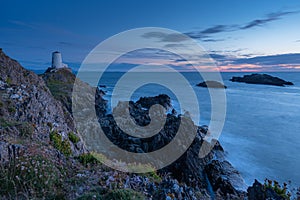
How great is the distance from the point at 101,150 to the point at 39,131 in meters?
9.28

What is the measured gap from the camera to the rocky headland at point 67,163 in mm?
4852

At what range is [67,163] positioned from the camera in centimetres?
695

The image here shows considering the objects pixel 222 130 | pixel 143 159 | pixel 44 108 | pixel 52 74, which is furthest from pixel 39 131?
pixel 52 74

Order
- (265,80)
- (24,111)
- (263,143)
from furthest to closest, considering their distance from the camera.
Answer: (265,80)
(263,143)
(24,111)

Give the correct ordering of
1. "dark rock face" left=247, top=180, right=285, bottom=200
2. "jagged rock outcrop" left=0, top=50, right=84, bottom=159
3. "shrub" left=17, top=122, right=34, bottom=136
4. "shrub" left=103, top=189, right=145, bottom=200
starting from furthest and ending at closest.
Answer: "jagged rock outcrop" left=0, top=50, right=84, bottom=159 < "shrub" left=17, top=122, right=34, bottom=136 < "dark rock face" left=247, top=180, right=285, bottom=200 < "shrub" left=103, top=189, right=145, bottom=200

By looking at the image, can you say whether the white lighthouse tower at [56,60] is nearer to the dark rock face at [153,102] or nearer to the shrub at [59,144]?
the dark rock face at [153,102]

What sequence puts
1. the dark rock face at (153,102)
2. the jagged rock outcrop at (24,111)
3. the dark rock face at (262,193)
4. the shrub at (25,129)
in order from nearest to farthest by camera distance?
the dark rock face at (262,193)
the shrub at (25,129)
the jagged rock outcrop at (24,111)
the dark rock face at (153,102)

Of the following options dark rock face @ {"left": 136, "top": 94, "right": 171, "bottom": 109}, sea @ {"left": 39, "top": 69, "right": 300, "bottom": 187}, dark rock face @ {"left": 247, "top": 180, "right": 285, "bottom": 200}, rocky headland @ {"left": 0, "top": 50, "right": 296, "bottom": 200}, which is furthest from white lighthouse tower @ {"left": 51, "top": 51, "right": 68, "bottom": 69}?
dark rock face @ {"left": 247, "top": 180, "right": 285, "bottom": 200}

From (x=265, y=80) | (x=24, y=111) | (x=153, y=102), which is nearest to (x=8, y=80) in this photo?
(x=24, y=111)

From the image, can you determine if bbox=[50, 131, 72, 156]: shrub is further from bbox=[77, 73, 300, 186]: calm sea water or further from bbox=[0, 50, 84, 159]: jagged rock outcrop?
bbox=[77, 73, 300, 186]: calm sea water

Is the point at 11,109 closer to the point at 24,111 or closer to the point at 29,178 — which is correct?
the point at 24,111

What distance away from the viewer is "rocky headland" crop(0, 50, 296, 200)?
15.9 feet

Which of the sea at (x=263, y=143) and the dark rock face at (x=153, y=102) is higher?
the dark rock face at (x=153, y=102)

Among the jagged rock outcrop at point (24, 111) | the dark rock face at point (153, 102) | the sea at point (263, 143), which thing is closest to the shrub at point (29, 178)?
the jagged rock outcrop at point (24, 111)
